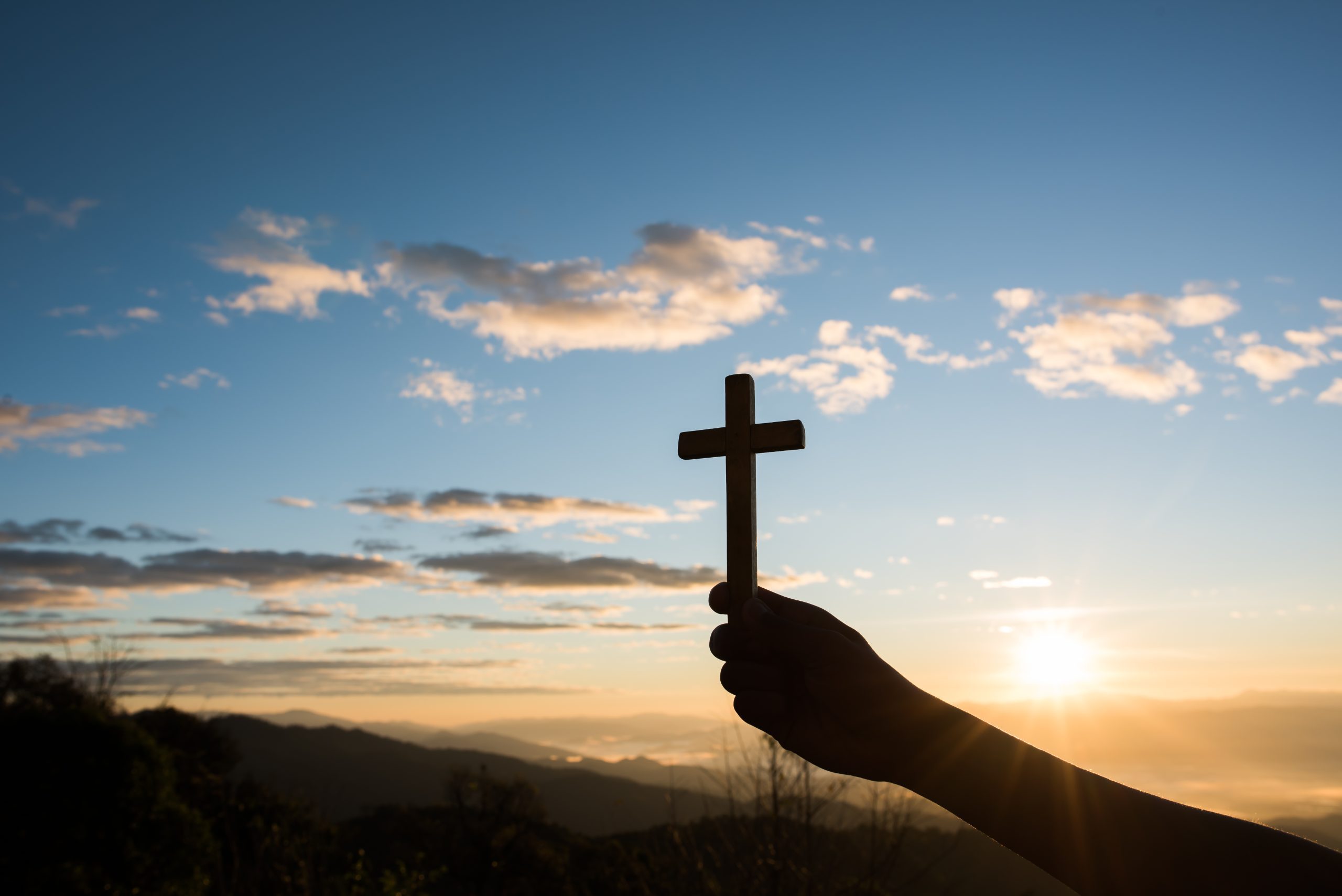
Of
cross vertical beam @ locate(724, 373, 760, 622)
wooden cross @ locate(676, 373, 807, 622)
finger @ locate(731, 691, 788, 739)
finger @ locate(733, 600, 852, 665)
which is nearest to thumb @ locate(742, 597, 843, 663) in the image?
finger @ locate(733, 600, 852, 665)

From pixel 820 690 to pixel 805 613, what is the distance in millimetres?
507

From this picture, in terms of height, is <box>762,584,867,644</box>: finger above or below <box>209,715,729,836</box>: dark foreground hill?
above

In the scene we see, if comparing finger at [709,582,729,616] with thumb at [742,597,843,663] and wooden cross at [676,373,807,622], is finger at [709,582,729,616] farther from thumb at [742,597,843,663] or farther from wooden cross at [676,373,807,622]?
thumb at [742,597,843,663]

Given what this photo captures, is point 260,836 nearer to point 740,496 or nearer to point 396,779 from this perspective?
point 740,496

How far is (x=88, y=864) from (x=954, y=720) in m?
21.8

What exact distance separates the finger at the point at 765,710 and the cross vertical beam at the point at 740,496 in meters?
0.50

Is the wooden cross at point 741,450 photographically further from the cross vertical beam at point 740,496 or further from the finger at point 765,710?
the finger at point 765,710

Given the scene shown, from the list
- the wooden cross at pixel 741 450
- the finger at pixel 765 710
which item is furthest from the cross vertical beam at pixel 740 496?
the finger at pixel 765 710

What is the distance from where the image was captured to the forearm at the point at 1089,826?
1.77 metres

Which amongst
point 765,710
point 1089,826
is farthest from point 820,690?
point 1089,826

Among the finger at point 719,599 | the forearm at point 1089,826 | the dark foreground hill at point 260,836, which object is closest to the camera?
the forearm at point 1089,826

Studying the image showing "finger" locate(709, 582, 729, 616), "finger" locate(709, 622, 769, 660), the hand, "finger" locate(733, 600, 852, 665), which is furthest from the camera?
"finger" locate(709, 582, 729, 616)

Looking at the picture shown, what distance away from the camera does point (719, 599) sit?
3.63 m

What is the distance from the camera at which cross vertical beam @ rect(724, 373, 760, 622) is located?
3658 millimetres
